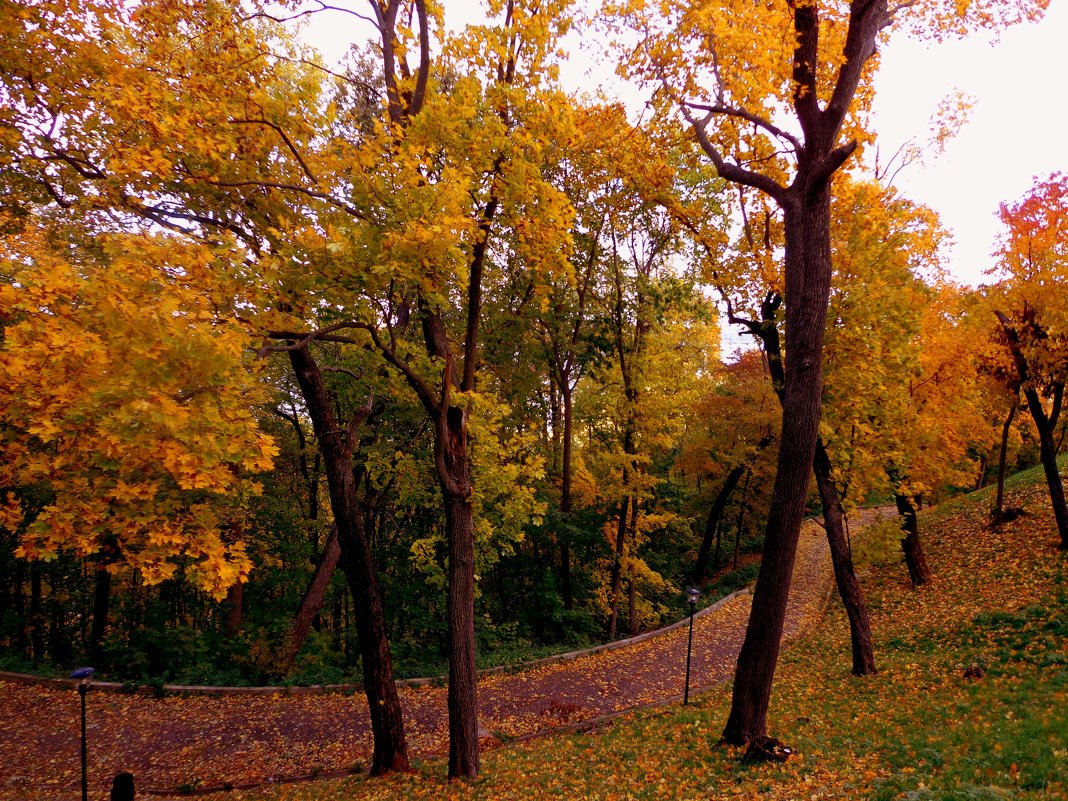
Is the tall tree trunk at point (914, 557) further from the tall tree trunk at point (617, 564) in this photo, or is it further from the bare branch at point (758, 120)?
the bare branch at point (758, 120)

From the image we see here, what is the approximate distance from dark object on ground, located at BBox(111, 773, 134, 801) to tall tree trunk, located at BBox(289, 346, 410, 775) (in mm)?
2869

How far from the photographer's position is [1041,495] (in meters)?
16.8

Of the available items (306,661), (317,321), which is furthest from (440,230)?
(306,661)

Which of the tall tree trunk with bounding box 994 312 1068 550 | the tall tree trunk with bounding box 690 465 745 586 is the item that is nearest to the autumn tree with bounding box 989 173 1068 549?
the tall tree trunk with bounding box 994 312 1068 550

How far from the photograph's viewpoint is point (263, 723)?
10703 millimetres

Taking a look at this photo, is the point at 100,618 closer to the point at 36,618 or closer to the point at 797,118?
the point at 36,618

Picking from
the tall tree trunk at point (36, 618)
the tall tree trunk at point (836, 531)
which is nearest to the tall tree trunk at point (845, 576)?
the tall tree trunk at point (836, 531)

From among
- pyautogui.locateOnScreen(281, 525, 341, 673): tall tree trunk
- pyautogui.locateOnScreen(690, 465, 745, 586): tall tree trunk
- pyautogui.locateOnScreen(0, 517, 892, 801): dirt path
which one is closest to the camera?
pyautogui.locateOnScreen(0, 517, 892, 801): dirt path

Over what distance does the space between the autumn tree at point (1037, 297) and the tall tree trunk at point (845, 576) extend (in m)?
6.36

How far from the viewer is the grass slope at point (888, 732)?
201 inches

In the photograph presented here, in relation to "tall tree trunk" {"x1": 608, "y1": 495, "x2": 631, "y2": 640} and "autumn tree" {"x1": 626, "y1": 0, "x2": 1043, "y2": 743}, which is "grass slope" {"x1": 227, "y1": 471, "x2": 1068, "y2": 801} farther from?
"tall tree trunk" {"x1": 608, "y1": 495, "x2": 631, "y2": 640}

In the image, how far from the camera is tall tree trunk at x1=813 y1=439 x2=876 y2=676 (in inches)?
402

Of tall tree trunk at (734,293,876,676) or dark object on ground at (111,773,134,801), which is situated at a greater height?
tall tree trunk at (734,293,876,676)

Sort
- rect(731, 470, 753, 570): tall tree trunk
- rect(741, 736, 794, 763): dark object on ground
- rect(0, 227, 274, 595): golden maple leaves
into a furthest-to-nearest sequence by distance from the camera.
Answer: rect(731, 470, 753, 570): tall tree trunk, rect(741, 736, 794, 763): dark object on ground, rect(0, 227, 274, 595): golden maple leaves
